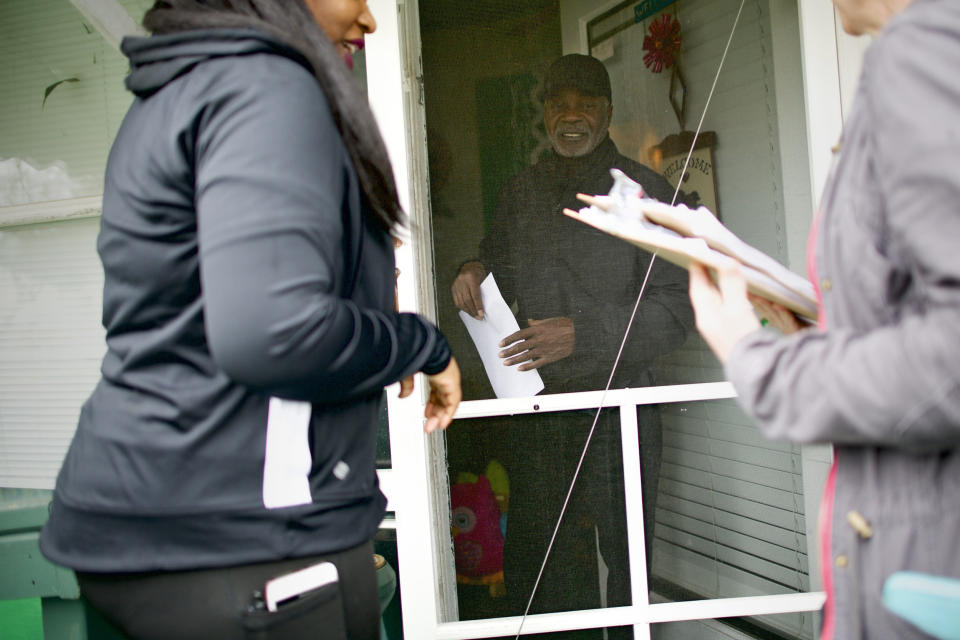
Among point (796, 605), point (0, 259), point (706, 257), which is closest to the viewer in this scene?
point (706, 257)

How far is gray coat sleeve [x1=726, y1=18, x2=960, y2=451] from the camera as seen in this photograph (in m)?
0.52

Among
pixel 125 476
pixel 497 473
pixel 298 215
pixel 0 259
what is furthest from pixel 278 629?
pixel 0 259

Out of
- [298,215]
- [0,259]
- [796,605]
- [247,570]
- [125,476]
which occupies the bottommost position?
[796,605]

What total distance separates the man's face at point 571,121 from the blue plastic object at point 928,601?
48.5 inches

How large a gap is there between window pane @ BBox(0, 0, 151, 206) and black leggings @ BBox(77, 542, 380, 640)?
4.87 feet

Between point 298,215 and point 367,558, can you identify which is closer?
point 298,215

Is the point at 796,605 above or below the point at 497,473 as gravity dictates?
below

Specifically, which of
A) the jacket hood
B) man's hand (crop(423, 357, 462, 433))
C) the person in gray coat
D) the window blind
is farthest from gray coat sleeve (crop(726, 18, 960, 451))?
the window blind

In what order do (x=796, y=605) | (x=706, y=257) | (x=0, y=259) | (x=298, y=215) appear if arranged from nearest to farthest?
1. (x=298, y=215)
2. (x=706, y=257)
3. (x=796, y=605)
4. (x=0, y=259)

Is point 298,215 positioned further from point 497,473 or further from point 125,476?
point 497,473

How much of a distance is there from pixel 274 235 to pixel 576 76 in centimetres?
122

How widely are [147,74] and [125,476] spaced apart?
0.44 m

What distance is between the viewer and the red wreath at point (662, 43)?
159 centimetres

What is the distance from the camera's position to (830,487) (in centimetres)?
68
